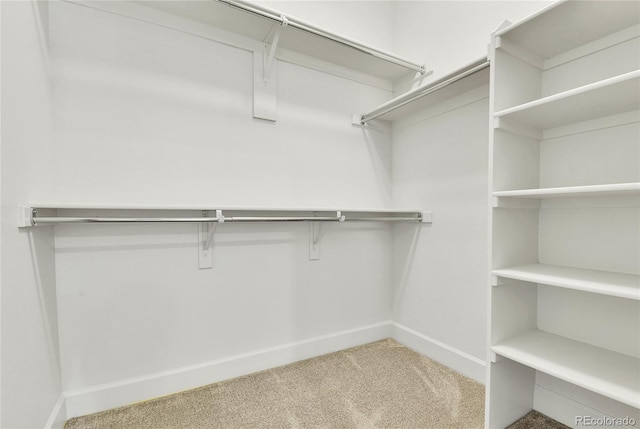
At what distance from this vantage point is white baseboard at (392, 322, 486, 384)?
1.73m

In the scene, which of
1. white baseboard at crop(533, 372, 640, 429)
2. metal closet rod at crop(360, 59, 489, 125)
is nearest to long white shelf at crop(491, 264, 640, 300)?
white baseboard at crop(533, 372, 640, 429)

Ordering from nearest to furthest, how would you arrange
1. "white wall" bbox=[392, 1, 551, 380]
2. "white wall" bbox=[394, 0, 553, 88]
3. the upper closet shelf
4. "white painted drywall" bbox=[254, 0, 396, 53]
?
the upper closet shelf < "white wall" bbox=[394, 0, 553, 88] < "white wall" bbox=[392, 1, 551, 380] < "white painted drywall" bbox=[254, 0, 396, 53]

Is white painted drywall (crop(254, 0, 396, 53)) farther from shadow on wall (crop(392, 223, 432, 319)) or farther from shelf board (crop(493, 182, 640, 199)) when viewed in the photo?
shelf board (crop(493, 182, 640, 199))

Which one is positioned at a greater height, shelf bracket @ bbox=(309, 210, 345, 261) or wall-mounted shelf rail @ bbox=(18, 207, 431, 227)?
wall-mounted shelf rail @ bbox=(18, 207, 431, 227)

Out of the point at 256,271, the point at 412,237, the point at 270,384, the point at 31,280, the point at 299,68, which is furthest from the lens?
the point at 412,237

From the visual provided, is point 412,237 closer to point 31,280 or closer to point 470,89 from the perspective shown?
point 470,89

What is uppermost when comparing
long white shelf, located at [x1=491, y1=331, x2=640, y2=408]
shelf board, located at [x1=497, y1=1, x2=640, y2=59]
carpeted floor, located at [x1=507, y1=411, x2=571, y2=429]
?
shelf board, located at [x1=497, y1=1, x2=640, y2=59]

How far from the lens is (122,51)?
1.50 m

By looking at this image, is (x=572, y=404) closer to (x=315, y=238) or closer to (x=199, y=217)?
(x=315, y=238)

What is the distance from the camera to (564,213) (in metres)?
1.38

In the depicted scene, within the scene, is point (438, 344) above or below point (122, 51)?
below

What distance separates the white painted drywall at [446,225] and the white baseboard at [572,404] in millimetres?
326


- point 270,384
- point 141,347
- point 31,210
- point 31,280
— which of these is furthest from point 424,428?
point 31,210

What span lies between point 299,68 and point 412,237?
1.44 metres
